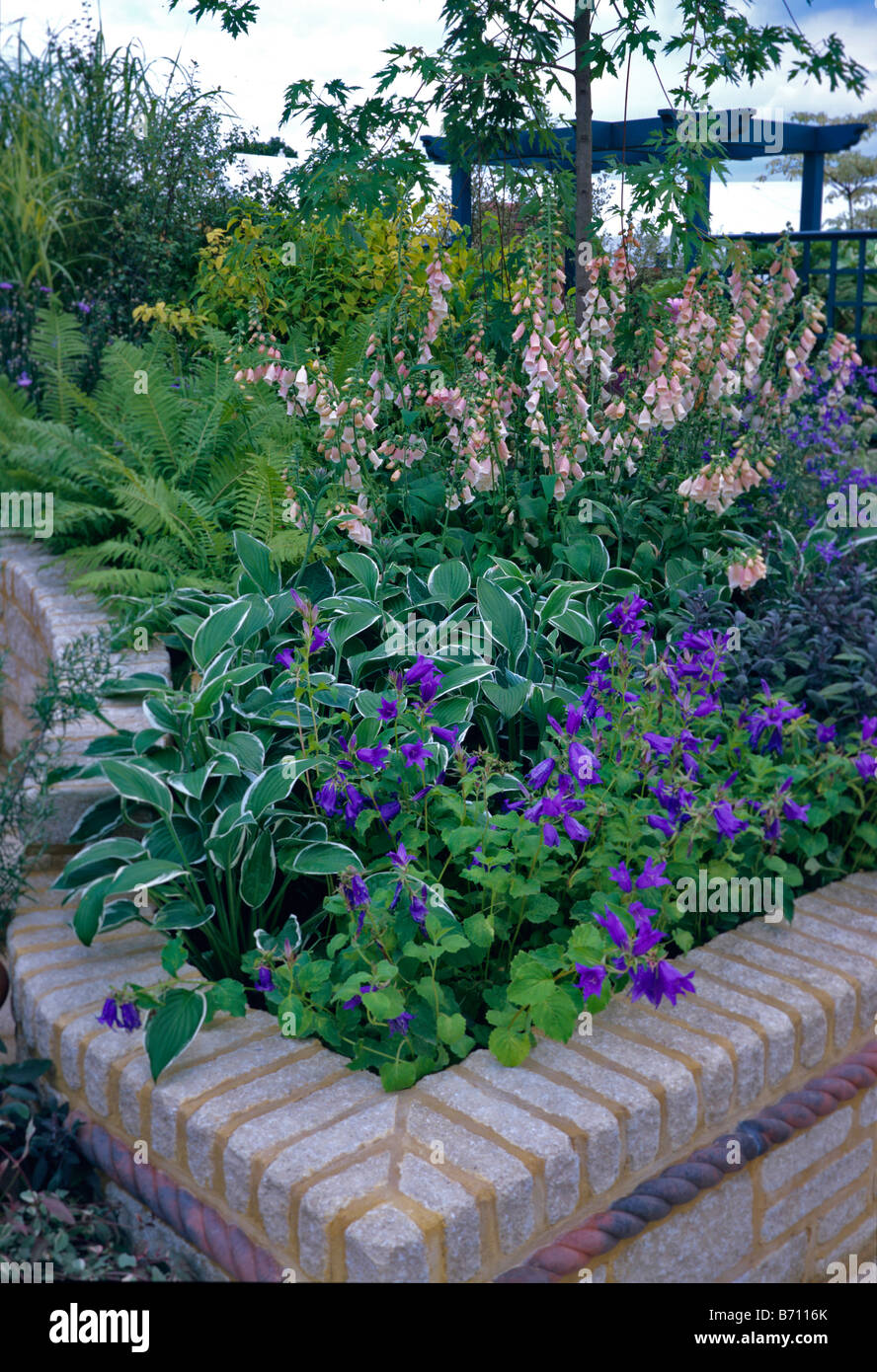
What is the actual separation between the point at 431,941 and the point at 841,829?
1.16 meters

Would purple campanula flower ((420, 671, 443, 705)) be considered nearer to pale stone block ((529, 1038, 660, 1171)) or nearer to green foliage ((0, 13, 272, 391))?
pale stone block ((529, 1038, 660, 1171))

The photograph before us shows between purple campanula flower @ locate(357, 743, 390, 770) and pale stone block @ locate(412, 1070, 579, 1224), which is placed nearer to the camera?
pale stone block @ locate(412, 1070, 579, 1224)

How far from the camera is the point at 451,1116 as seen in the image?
165 centimetres

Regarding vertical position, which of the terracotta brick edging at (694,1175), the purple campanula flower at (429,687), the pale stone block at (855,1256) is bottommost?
the pale stone block at (855,1256)

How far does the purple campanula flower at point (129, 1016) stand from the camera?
178 centimetres

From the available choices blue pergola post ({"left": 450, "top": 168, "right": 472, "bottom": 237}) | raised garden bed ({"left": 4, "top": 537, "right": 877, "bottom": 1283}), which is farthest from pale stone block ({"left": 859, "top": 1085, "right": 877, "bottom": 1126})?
blue pergola post ({"left": 450, "top": 168, "right": 472, "bottom": 237})

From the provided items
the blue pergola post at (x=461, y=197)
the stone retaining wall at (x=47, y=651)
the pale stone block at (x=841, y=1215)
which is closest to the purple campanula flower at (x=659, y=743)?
the pale stone block at (x=841, y=1215)

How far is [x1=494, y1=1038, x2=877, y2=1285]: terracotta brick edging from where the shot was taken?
5.24 ft

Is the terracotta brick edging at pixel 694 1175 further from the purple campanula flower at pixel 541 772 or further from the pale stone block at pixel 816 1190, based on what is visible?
the purple campanula flower at pixel 541 772

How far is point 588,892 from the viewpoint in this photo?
2.15 m

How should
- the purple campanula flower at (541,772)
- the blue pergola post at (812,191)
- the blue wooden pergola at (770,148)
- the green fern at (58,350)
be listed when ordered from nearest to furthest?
the purple campanula flower at (541,772)
the green fern at (58,350)
the blue wooden pergola at (770,148)
the blue pergola post at (812,191)

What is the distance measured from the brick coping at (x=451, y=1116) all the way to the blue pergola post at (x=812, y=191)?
30.3 ft

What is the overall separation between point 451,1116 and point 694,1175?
0.43 m
